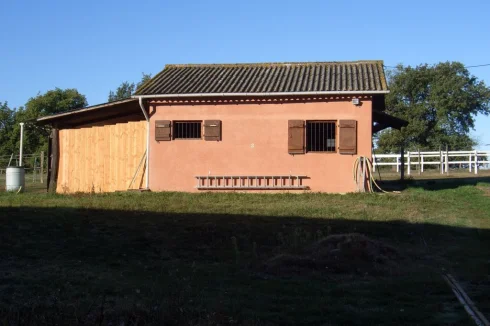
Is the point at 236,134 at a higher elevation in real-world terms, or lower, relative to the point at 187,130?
lower

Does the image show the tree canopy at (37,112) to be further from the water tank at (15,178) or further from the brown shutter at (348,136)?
the brown shutter at (348,136)

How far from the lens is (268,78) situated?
812 inches

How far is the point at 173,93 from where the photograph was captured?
19.3m

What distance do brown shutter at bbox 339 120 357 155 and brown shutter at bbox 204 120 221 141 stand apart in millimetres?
3848

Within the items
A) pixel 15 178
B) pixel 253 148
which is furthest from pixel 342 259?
pixel 15 178

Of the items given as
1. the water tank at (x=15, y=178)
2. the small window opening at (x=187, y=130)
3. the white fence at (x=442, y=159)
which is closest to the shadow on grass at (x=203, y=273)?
the small window opening at (x=187, y=130)

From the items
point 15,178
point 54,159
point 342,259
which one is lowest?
point 342,259

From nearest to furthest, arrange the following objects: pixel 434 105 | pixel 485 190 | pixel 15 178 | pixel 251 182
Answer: pixel 251 182
pixel 485 190
pixel 15 178
pixel 434 105

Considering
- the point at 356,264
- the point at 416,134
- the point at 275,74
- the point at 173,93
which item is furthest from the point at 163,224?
the point at 416,134

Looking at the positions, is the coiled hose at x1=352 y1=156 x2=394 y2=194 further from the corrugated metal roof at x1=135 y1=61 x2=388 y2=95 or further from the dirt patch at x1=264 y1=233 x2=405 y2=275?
the dirt patch at x1=264 y1=233 x2=405 y2=275

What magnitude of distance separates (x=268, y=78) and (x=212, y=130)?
2.98 metres

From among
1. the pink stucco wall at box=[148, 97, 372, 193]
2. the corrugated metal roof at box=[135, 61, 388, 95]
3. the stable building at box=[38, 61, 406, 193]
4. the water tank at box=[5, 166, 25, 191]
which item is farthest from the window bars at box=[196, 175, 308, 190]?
the water tank at box=[5, 166, 25, 191]

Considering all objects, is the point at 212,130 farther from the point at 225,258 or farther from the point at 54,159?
the point at 225,258

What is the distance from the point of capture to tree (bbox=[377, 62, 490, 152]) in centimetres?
4988
